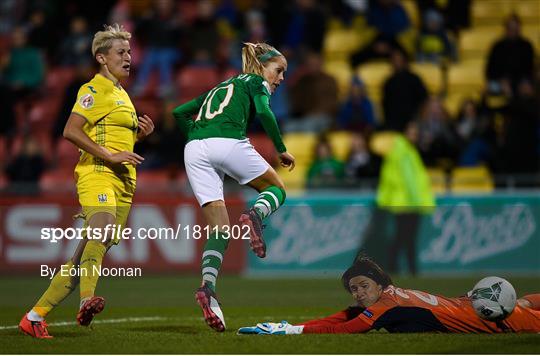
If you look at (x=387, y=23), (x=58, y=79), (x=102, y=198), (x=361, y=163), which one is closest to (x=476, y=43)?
(x=387, y=23)

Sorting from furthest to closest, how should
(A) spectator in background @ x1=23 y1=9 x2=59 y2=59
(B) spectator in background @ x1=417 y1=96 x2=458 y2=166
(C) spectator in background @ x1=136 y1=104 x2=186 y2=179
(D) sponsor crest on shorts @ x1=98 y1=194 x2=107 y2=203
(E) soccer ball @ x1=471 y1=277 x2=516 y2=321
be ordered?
(A) spectator in background @ x1=23 y1=9 x2=59 y2=59, (C) spectator in background @ x1=136 y1=104 x2=186 y2=179, (B) spectator in background @ x1=417 y1=96 x2=458 y2=166, (D) sponsor crest on shorts @ x1=98 y1=194 x2=107 y2=203, (E) soccer ball @ x1=471 y1=277 x2=516 y2=321

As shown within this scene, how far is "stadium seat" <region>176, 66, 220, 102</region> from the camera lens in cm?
2031

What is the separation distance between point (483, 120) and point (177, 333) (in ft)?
32.8

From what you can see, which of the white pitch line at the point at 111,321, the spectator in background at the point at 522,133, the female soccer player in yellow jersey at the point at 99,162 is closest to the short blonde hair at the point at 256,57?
the female soccer player in yellow jersey at the point at 99,162

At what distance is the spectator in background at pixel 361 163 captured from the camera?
17828 millimetres

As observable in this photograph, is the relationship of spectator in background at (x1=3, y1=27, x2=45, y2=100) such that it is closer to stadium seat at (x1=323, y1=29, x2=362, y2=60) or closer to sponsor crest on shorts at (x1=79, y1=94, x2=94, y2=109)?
stadium seat at (x1=323, y1=29, x2=362, y2=60)

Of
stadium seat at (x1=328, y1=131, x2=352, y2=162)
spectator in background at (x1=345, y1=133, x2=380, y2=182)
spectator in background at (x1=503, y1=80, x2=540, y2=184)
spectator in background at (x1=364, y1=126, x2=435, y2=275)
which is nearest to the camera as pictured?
spectator in background at (x1=364, y1=126, x2=435, y2=275)

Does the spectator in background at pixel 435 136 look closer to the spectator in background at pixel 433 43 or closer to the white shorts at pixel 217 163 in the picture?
the spectator in background at pixel 433 43

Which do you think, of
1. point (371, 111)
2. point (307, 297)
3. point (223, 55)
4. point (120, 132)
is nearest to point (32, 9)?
point (223, 55)

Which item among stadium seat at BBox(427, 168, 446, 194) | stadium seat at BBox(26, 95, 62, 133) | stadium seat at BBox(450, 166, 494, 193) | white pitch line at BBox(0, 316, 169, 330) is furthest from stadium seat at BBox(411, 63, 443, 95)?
white pitch line at BBox(0, 316, 169, 330)

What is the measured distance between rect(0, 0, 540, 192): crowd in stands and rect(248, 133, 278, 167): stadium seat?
0.45 feet

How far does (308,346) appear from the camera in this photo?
8.19 meters

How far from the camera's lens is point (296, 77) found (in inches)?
787

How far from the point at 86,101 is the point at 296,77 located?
11.2 meters
